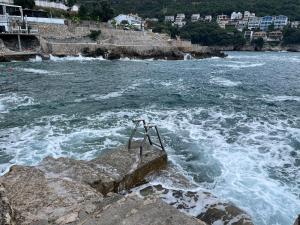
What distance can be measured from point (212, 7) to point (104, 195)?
201872mm

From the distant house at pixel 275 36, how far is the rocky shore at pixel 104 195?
139839 millimetres

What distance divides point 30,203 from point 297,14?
183 meters

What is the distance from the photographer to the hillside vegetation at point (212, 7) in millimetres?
170125

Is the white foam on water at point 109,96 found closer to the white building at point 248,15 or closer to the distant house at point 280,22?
the distant house at point 280,22

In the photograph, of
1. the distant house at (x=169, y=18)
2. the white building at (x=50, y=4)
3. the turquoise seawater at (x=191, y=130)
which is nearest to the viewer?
the turquoise seawater at (x=191, y=130)

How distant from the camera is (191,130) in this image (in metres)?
13.0

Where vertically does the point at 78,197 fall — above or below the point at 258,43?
above

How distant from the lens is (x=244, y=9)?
604ft

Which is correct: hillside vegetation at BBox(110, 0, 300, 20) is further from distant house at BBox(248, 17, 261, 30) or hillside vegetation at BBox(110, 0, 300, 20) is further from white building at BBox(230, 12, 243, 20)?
distant house at BBox(248, 17, 261, 30)

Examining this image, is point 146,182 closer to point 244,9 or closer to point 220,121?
point 220,121

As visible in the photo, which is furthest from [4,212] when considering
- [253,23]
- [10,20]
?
[253,23]

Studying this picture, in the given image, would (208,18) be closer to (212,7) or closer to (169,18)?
(169,18)

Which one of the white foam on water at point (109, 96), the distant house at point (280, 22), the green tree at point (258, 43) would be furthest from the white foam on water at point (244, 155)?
the distant house at point (280, 22)

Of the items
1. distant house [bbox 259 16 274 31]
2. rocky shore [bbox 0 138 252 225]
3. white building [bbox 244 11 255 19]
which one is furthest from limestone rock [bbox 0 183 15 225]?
white building [bbox 244 11 255 19]
